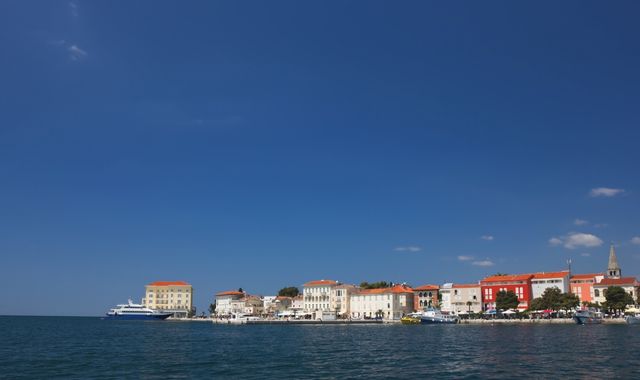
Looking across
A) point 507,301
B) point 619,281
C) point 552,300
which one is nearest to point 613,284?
point 619,281

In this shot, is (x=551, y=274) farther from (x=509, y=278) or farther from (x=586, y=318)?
(x=586, y=318)

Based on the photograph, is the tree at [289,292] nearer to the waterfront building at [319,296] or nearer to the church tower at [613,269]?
the waterfront building at [319,296]

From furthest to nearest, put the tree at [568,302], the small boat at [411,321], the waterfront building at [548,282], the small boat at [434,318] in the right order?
the waterfront building at [548,282] < the small boat at [411,321] < the small boat at [434,318] < the tree at [568,302]

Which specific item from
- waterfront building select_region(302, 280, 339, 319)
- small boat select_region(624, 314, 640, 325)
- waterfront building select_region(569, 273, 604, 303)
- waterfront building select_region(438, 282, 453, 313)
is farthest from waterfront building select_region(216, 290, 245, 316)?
small boat select_region(624, 314, 640, 325)

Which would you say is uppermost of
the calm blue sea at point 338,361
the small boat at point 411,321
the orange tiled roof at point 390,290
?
the orange tiled roof at point 390,290

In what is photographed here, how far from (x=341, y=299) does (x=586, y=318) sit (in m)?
57.0

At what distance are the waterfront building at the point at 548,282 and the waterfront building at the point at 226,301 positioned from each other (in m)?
82.7

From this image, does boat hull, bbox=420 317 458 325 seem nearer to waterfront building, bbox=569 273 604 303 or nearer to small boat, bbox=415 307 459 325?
small boat, bbox=415 307 459 325

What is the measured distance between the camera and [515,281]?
122 meters

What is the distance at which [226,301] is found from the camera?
551 feet

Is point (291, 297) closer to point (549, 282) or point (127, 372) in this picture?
point (549, 282)

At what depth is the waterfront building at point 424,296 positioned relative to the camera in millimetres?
134875

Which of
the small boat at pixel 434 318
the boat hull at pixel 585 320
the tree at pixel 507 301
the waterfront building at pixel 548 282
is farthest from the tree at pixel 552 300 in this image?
the small boat at pixel 434 318

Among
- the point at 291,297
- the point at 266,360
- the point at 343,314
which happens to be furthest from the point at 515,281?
the point at 266,360
